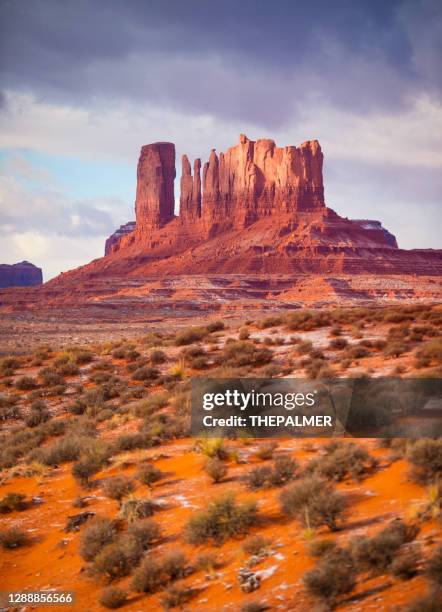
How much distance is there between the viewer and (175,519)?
372 inches

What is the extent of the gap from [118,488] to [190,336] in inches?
544

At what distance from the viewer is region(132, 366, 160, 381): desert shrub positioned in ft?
66.9

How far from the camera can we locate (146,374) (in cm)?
2045

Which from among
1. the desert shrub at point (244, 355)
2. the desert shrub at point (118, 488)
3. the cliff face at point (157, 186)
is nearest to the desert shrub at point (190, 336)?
the desert shrub at point (244, 355)

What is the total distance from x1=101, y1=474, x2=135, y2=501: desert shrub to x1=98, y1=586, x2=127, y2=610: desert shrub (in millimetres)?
2960

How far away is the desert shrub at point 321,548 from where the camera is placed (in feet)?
23.5

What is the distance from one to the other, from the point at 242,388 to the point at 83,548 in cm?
665

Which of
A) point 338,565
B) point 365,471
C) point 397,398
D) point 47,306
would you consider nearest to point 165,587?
point 338,565

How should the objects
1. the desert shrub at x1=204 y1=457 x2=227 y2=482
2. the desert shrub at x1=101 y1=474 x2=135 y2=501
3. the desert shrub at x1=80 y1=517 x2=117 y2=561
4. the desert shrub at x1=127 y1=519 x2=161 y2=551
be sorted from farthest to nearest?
the desert shrub at x1=101 y1=474 x2=135 y2=501 → the desert shrub at x1=204 y1=457 x2=227 y2=482 → the desert shrub at x1=80 y1=517 x2=117 y2=561 → the desert shrub at x1=127 y1=519 x2=161 y2=551

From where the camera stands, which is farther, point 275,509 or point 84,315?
point 84,315

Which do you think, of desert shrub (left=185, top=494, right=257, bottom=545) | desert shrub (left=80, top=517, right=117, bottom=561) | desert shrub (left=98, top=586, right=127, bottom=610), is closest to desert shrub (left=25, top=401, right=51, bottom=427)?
desert shrub (left=80, top=517, right=117, bottom=561)

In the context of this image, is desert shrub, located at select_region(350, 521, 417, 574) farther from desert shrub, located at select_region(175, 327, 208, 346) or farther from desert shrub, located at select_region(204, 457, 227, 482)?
desert shrub, located at select_region(175, 327, 208, 346)

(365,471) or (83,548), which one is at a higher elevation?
(365,471)

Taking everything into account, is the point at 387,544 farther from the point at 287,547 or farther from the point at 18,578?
the point at 18,578
